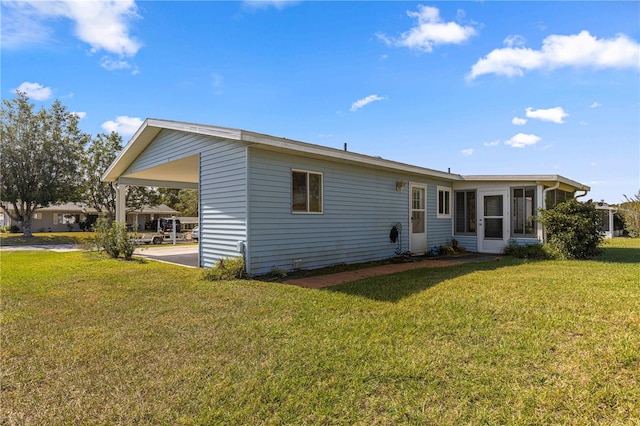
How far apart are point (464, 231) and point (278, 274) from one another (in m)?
8.24

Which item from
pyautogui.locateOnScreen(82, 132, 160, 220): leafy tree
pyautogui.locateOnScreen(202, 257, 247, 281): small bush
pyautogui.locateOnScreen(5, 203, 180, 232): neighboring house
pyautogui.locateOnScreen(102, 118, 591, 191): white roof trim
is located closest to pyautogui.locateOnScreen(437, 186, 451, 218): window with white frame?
pyautogui.locateOnScreen(102, 118, 591, 191): white roof trim

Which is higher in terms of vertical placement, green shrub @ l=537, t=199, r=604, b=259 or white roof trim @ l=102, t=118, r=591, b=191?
white roof trim @ l=102, t=118, r=591, b=191

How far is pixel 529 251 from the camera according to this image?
10.1m

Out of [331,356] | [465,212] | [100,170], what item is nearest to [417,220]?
[465,212]

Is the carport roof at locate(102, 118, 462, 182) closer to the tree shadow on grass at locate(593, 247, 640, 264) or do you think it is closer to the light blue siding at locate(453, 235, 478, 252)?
the light blue siding at locate(453, 235, 478, 252)

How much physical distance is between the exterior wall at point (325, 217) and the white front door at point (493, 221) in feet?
6.17

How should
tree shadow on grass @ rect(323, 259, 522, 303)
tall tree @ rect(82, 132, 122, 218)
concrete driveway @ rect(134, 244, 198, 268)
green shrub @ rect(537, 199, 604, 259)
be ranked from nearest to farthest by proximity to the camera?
tree shadow on grass @ rect(323, 259, 522, 303) < green shrub @ rect(537, 199, 604, 259) < concrete driveway @ rect(134, 244, 198, 268) < tall tree @ rect(82, 132, 122, 218)

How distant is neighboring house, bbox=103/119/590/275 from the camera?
739 cm

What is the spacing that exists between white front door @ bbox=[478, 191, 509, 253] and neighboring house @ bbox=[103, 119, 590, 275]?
0.11 ft

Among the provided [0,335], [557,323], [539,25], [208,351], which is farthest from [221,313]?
[539,25]

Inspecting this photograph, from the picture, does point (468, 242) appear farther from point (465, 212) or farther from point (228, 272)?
point (228, 272)

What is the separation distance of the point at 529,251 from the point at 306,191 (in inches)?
270

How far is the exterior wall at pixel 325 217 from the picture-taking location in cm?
736

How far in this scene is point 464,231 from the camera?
1268 cm
